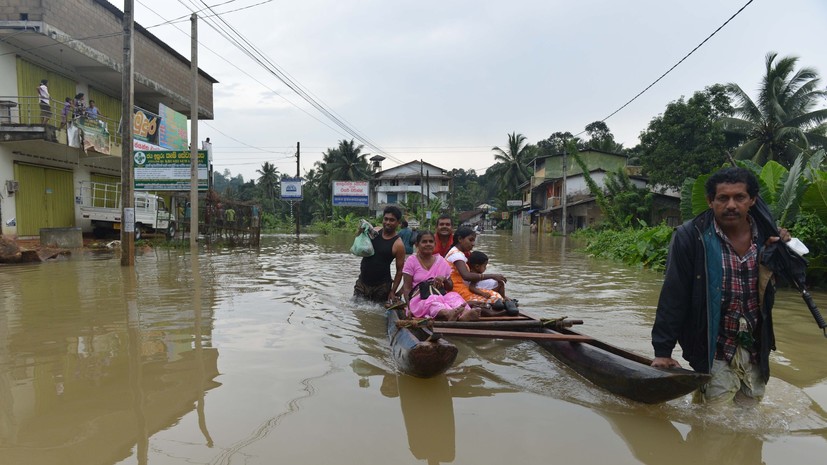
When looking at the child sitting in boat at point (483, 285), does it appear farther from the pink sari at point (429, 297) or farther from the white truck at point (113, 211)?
the white truck at point (113, 211)

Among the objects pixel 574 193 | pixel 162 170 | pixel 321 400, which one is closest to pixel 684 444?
pixel 321 400

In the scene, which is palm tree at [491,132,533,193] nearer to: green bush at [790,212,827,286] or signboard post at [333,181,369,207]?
A: signboard post at [333,181,369,207]

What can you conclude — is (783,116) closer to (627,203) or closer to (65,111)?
(627,203)

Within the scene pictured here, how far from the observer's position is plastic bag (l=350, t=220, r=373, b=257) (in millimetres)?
6945

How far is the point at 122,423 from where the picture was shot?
3.25 m

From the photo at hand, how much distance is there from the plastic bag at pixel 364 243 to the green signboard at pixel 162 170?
1180 cm

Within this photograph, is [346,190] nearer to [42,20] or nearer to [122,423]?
[42,20]

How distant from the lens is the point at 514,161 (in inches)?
2146

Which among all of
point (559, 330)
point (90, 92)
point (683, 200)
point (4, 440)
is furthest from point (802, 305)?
point (90, 92)

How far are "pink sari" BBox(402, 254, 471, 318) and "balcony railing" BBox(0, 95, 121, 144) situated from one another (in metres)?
15.4

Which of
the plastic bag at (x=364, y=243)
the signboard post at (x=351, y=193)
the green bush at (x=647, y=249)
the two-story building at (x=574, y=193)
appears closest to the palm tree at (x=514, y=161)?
the two-story building at (x=574, y=193)

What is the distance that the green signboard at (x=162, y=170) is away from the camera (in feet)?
52.6

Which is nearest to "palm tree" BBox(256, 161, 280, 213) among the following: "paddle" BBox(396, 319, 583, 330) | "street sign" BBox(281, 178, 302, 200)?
"street sign" BBox(281, 178, 302, 200)

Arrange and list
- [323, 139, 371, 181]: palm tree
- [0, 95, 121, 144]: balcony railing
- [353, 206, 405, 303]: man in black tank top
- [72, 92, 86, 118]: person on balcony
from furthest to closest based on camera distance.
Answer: [323, 139, 371, 181]: palm tree → [72, 92, 86, 118]: person on balcony → [0, 95, 121, 144]: balcony railing → [353, 206, 405, 303]: man in black tank top
